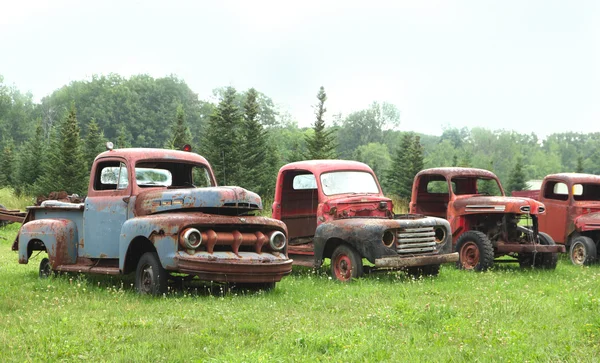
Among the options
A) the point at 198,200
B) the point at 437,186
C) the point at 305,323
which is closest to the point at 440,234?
the point at 198,200

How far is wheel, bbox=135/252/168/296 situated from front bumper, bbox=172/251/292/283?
0.33 metres

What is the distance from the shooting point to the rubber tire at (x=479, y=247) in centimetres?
1177

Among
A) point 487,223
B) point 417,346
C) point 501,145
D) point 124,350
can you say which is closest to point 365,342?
point 417,346

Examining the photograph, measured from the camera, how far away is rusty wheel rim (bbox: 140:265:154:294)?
8.32 m

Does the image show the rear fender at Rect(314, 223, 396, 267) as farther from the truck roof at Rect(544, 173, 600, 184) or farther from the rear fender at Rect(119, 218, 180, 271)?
the truck roof at Rect(544, 173, 600, 184)

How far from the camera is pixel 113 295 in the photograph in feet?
27.1

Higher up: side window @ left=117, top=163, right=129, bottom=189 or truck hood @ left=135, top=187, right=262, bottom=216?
side window @ left=117, top=163, right=129, bottom=189

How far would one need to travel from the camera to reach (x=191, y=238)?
799cm

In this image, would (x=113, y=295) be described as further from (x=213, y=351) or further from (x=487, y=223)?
(x=487, y=223)

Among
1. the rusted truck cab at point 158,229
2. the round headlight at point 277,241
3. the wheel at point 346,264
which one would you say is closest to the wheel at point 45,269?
the rusted truck cab at point 158,229

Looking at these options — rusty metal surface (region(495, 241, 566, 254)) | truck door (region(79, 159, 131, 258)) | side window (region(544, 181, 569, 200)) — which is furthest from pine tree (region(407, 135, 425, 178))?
truck door (region(79, 159, 131, 258))

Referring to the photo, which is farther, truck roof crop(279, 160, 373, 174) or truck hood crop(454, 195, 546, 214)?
truck hood crop(454, 195, 546, 214)

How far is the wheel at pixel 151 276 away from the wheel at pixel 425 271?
14.8ft

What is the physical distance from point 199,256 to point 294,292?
1.59m
